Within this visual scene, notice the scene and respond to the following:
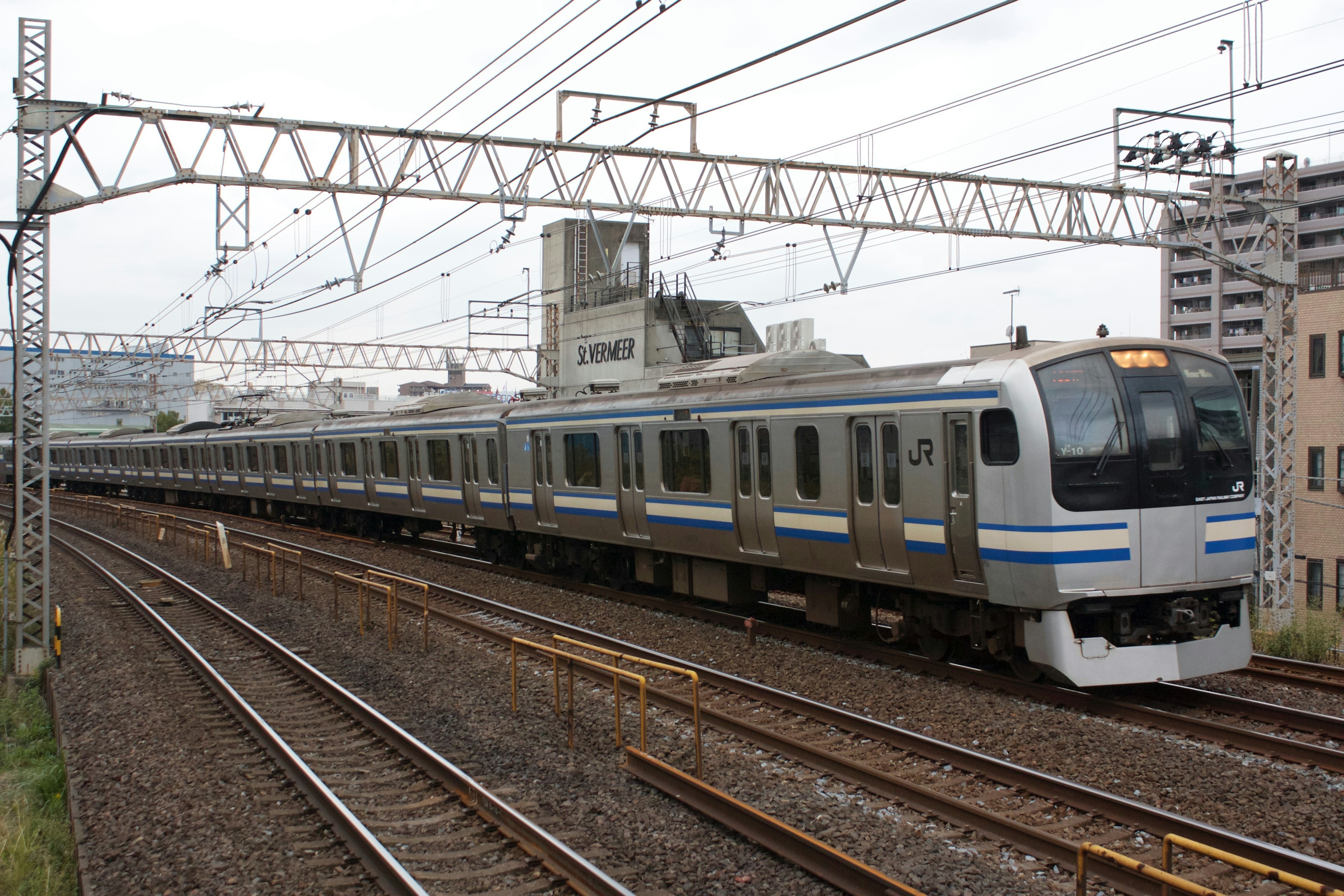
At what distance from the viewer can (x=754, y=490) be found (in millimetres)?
12250

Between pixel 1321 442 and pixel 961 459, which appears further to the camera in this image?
pixel 1321 442

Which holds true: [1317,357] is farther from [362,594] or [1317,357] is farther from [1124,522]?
[362,594]

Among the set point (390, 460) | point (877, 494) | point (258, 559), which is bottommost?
point (258, 559)

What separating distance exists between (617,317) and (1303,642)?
97.4ft

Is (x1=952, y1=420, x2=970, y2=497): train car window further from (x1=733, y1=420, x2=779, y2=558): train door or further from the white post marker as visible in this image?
the white post marker

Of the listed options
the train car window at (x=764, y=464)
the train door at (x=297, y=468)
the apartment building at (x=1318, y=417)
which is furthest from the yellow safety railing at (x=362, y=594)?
the apartment building at (x=1318, y=417)

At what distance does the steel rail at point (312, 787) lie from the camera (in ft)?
19.9

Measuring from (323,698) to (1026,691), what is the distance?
6.61m

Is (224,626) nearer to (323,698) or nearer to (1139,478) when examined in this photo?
(323,698)

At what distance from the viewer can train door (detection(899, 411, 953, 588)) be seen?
958cm

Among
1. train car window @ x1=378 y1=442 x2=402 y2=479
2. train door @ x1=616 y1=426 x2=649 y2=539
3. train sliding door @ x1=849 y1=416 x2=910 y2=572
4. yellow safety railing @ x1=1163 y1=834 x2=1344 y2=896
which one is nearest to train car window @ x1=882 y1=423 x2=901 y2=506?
train sliding door @ x1=849 y1=416 x2=910 y2=572

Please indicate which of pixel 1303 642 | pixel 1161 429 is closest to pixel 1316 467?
pixel 1303 642

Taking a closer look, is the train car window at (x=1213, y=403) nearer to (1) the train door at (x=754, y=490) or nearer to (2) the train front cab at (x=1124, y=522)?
(2) the train front cab at (x=1124, y=522)

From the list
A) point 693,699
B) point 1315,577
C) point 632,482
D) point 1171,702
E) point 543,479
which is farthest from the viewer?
point 1315,577
